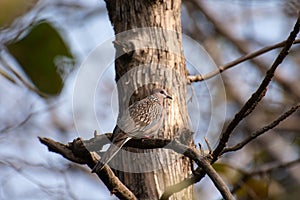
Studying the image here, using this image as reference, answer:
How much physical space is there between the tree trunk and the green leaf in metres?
1.02

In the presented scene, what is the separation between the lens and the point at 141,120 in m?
2.92

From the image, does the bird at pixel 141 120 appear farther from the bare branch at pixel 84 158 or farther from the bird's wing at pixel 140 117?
the bare branch at pixel 84 158

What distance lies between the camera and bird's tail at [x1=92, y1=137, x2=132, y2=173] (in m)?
2.33

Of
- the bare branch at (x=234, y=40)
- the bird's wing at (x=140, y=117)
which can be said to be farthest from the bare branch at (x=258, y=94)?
the bare branch at (x=234, y=40)

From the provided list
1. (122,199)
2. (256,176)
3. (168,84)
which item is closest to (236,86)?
(256,176)

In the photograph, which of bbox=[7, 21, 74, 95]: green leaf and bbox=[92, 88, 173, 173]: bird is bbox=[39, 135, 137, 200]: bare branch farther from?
bbox=[7, 21, 74, 95]: green leaf

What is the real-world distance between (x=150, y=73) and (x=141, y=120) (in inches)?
9.9

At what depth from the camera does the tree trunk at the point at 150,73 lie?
8.82 ft

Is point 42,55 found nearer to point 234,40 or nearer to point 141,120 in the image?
point 141,120

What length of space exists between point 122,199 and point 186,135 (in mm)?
349

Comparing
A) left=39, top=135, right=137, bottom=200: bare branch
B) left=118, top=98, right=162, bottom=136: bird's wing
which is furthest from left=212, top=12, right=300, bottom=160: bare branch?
left=118, top=98, right=162, bottom=136: bird's wing

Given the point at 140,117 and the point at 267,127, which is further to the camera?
the point at 140,117

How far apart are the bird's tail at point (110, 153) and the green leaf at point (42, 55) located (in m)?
0.69

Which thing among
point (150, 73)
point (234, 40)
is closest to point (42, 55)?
point (150, 73)
